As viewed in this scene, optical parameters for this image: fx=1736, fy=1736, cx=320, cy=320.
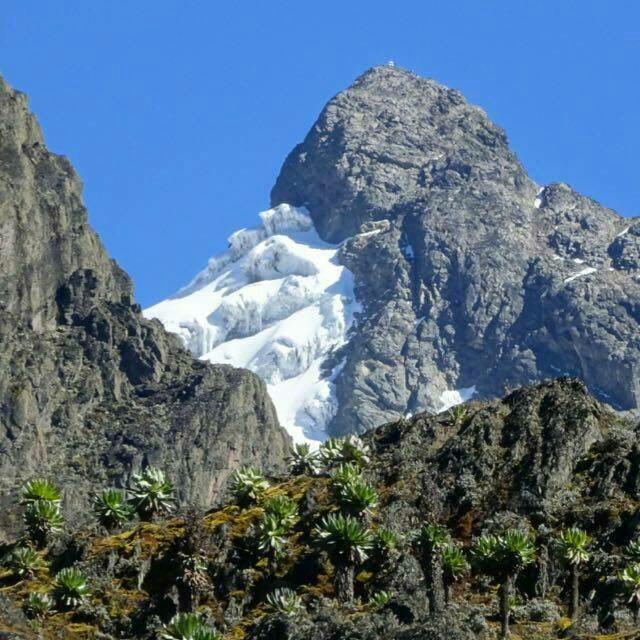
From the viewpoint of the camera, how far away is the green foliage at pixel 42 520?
11156cm

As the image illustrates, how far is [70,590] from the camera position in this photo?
9900cm

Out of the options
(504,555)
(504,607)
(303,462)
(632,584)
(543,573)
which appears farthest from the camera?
(303,462)

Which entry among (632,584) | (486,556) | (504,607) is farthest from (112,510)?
(632,584)

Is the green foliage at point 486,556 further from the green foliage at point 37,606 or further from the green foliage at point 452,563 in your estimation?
the green foliage at point 37,606

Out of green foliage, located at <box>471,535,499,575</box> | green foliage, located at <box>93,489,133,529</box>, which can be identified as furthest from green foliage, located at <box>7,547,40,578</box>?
green foliage, located at <box>471,535,499,575</box>

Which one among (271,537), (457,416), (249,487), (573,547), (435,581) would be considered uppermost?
(457,416)

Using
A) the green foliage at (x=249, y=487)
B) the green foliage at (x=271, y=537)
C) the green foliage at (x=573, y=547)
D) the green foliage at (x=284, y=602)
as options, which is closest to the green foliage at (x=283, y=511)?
the green foliage at (x=271, y=537)

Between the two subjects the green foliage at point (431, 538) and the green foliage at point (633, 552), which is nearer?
the green foliage at point (431, 538)

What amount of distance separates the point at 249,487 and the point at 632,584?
3427 centimetres

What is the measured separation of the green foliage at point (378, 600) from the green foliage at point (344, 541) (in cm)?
232

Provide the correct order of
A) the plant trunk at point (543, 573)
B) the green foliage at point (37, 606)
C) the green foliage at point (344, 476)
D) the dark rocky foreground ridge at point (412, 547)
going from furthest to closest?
the green foliage at point (344, 476)
the plant trunk at point (543, 573)
the green foliage at point (37, 606)
the dark rocky foreground ridge at point (412, 547)

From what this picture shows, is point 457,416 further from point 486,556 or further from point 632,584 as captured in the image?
point 632,584

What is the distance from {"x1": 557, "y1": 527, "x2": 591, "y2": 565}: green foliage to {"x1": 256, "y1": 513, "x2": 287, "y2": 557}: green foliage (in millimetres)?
18470

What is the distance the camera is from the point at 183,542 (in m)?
99.1
